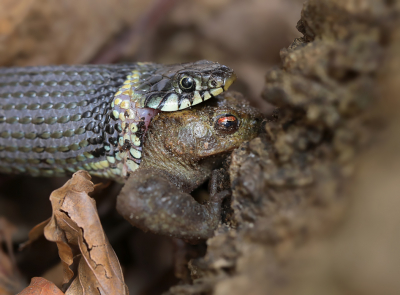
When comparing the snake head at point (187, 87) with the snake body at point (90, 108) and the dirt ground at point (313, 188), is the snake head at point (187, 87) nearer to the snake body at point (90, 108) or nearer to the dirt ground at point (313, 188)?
the snake body at point (90, 108)

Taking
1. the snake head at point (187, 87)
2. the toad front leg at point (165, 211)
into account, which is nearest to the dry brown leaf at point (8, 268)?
the toad front leg at point (165, 211)

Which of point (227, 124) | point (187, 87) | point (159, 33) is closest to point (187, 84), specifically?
point (187, 87)

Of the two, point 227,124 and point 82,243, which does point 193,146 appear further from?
point 82,243

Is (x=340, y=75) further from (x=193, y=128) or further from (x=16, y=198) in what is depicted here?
(x=16, y=198)

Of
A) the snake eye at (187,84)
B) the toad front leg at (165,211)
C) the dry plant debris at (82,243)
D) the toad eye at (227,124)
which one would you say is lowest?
the dry plant debris at (82,243)

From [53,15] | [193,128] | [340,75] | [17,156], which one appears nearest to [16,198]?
[17,156]

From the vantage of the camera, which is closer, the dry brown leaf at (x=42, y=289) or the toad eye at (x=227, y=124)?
the dry brown leaf at (x=42, y=289)
